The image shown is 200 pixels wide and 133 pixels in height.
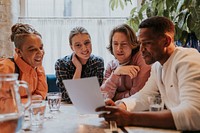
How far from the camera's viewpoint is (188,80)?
1.16 m

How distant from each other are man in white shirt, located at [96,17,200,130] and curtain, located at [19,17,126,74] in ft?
6.47

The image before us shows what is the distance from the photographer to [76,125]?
113 cm

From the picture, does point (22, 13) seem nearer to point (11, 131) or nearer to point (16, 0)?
point (16, 0)

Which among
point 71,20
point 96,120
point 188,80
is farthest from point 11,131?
point 71,20

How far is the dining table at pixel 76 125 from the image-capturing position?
3.45ft

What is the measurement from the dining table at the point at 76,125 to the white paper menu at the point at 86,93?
6cm

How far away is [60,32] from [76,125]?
2382 millimetres

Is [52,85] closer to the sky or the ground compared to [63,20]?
closer to the ground

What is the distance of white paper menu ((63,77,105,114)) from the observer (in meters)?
1.08

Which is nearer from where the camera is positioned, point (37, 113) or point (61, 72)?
point (37, 113)

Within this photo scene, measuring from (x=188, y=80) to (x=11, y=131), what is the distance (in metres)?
0.73

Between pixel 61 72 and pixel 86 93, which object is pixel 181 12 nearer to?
pixel 61 72

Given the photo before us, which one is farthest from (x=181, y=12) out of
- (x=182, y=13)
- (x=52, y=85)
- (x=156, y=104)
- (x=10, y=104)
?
(x=10, y=104)

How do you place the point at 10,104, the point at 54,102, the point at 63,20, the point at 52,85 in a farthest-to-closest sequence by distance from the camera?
1. the point at 63,20
2. the point at 52,85
3. the point at 54,102
4. the point at 10,104
